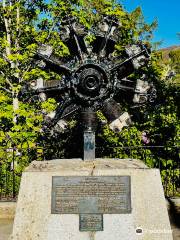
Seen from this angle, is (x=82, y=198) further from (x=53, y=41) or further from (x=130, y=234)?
(x=53, y=41)

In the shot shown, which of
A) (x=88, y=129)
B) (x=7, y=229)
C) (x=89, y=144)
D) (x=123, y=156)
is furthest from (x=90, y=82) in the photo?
(x=123, y=156)

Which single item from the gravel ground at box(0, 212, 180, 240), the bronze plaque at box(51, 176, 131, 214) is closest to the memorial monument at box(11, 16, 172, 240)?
the bronze plaque at box(51, 176, 131, 214)

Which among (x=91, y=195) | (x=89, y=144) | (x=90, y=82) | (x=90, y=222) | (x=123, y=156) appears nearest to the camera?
(x=90, y=222)

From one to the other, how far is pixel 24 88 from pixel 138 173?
2389 mm

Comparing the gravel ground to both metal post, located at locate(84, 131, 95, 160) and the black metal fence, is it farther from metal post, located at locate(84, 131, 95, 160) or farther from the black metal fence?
metal post, located at locate(84, 131, 95, 160)

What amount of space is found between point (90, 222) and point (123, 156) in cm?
531

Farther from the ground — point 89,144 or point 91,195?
point 89,144

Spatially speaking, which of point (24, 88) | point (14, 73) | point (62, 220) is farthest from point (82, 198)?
point (14, 73)

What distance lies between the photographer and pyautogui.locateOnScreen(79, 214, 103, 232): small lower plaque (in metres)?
5.80

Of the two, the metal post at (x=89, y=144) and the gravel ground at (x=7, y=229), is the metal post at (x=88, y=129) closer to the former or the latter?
the metal post at (x=89, y=144)

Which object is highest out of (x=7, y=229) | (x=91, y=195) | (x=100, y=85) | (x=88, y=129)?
(x=100, y=85)

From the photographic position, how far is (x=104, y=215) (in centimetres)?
586

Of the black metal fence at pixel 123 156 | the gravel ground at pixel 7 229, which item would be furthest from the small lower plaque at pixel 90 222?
the black metal fence at pixel 123 156

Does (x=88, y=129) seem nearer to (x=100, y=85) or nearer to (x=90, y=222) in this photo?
(x=100, y=85)
